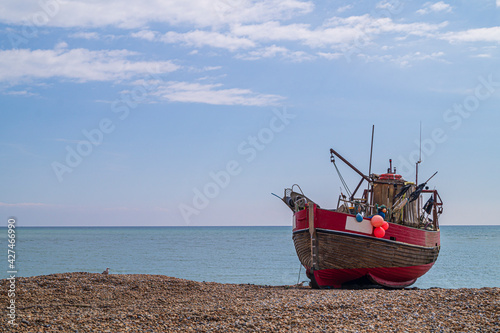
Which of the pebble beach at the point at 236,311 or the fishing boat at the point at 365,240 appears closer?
the pebble beach at the point at 236,311

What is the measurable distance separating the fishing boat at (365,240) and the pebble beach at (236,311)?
14.7 ft

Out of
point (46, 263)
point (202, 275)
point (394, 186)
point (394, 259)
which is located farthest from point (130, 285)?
point (46, 263)

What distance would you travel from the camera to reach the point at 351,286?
19.4 metres

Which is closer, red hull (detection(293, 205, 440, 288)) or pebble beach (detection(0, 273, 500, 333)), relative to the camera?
pebble beach (detection(0, 273, 500, 333))

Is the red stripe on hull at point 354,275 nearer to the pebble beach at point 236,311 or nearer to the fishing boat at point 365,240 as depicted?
the fishing boat at point 365,240

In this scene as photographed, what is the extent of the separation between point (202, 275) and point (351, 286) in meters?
15.5

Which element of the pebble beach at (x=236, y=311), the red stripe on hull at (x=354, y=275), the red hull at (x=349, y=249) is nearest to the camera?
the pebble beach at (x=236, y=311)

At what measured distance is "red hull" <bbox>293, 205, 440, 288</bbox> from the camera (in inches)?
727

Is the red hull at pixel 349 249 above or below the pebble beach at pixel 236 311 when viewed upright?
above

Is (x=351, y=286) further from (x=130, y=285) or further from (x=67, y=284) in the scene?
(x=67, y=284)

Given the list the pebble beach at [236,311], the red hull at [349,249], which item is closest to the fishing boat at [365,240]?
the red hull at [349,249]

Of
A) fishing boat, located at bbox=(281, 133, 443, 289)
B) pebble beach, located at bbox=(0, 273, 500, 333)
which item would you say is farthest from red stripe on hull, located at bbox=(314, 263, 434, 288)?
pebble beach, located at bbox=(0, 273, 500, 333)

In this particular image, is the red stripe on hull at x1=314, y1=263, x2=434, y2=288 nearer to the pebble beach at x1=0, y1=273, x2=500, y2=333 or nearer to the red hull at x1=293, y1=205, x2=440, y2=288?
the red hull at x1=293, y1=205, x2=440, y2=288

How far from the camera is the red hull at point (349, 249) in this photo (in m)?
18.5
